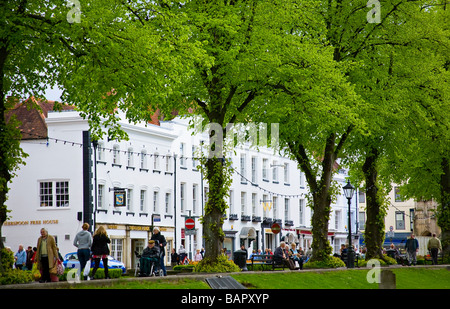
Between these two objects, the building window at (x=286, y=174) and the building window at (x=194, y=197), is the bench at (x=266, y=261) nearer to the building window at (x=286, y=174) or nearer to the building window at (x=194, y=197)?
the building window at (x=194, y=197)

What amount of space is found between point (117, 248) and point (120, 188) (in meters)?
4.45

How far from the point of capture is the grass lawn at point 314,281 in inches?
957

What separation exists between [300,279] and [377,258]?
13278mm

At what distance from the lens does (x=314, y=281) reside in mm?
31203

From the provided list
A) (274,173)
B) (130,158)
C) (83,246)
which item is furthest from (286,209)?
(83,246)

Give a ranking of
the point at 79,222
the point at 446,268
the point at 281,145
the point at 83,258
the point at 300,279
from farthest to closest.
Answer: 1. the point at 79,222
2. the point at 446,268
3. the point at 281,145
4. the point at 300,279
5. the point at 83,258

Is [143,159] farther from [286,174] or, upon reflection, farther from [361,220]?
[361,220]

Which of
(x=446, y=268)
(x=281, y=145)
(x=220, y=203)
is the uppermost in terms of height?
(x=281, y=145)

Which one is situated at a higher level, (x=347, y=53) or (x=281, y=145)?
(x=347, y=53)

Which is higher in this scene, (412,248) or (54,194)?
(54,194)

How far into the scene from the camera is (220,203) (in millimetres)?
31656
